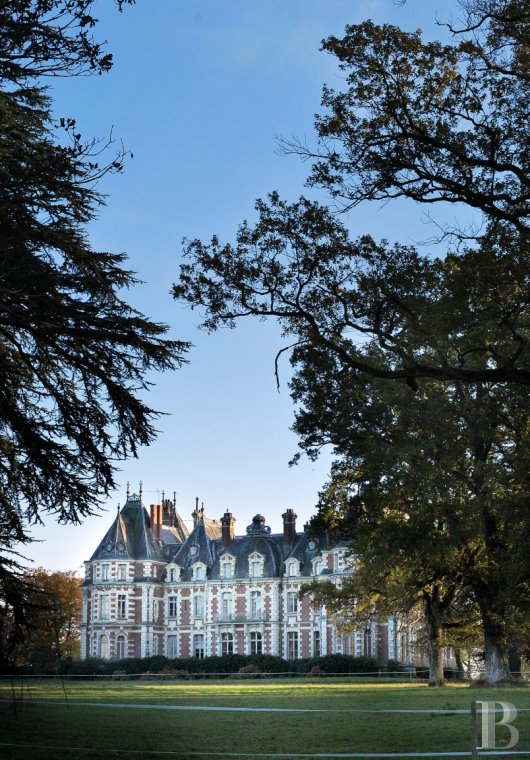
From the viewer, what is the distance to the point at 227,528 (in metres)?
64.6

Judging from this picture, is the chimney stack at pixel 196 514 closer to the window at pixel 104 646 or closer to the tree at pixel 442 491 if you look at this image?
the window at pixel 104 646

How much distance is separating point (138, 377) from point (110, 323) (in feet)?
3.49

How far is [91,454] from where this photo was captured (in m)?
12.9

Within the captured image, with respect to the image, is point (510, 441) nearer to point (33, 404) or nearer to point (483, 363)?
point (483, 363)

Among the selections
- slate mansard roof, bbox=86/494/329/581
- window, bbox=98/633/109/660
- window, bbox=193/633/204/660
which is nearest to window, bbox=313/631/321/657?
slate mansard roof, bbox=86/494/329/581

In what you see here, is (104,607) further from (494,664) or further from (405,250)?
(405,250)

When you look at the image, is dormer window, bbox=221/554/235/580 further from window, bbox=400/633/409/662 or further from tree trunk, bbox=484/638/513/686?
tree trunk, bbox=484/638/513/686

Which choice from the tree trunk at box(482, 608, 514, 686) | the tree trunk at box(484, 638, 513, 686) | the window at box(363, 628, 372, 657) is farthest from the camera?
the window at box(363, 628, 372, 657)

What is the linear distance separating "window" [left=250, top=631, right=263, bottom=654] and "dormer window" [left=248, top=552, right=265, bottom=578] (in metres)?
3.58

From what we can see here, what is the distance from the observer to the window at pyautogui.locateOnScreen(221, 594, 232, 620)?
62.8 metres

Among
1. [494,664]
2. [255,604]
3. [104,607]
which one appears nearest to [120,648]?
[104,607]

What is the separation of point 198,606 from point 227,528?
548 centimetres

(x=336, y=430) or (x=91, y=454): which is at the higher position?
(x=336, y=430)

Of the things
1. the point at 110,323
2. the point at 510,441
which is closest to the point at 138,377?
the point at 110,323
